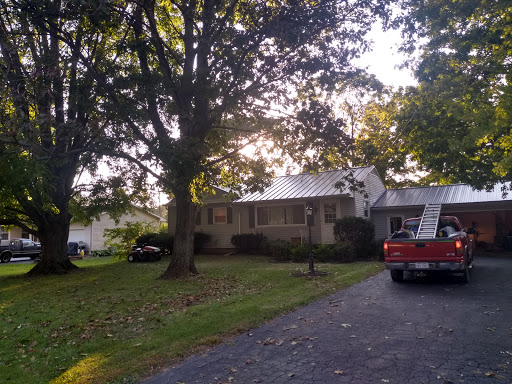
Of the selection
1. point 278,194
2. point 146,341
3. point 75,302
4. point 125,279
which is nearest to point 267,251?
point 278,194

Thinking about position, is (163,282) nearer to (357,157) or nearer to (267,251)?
(357,157)

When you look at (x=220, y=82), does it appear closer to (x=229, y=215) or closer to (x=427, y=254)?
(x=427, y=254)

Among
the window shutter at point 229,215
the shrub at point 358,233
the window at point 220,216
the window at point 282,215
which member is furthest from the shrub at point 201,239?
the shrub at point 358,233

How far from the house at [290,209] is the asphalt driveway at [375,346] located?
488 inches

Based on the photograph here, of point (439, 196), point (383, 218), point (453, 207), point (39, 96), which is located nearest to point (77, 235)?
point (39, 96)

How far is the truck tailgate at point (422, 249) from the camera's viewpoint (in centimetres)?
1003

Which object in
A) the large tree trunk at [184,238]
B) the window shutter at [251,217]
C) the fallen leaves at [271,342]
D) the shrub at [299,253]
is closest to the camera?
the fallen leaves at [271,342]

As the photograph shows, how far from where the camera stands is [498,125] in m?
10.6

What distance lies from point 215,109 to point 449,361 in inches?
386

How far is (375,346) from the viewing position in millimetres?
5566

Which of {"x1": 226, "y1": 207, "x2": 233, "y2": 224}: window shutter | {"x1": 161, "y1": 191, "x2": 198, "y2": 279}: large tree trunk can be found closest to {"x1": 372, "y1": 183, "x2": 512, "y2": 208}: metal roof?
{"x1": 226, "y1": 207, "x2": 233, "y2": 224}: window shutter

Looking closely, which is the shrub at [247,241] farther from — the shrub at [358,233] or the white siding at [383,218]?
the white siding at [383,218]

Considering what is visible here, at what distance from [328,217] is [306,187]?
2.47 meters

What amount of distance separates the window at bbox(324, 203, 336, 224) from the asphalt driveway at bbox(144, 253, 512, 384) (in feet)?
41.0
